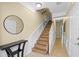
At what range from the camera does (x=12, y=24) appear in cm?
274

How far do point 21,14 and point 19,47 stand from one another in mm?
858

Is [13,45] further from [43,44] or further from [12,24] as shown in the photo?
[43,44]

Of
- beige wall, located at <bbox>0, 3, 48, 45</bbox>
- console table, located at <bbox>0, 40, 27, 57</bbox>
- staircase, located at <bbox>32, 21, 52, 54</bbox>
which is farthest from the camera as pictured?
staircase, located at <bbox>32, 21, 52, 54</bbox>

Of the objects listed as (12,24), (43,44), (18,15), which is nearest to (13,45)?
(12,24)

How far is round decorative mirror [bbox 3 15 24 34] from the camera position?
2750 millimetres

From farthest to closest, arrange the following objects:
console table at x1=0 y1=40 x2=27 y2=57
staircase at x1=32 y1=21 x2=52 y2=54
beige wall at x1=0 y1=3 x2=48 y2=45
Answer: staircase at x1=32 y1=21 x2=52 y2=54 → beige wall at x1=0 y1=3 x2=48 y2=45 → console table at x1=0 y1=40 x2=27 y2=57

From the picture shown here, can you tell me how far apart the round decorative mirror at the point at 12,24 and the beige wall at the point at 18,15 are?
78mm

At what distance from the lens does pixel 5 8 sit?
2.74m

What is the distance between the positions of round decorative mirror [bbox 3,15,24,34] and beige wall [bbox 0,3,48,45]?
78mm

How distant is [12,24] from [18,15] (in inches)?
15.1

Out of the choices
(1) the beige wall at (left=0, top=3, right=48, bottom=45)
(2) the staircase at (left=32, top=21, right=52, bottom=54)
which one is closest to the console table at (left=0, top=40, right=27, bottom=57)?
(1) the beige wall at (left=0, top=3, right=48, bottom=45)

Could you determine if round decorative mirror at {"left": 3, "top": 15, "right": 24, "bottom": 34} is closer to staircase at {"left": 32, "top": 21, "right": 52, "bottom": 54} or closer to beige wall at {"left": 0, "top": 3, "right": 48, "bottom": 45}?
beige wall at {"left": 0, "top": 3, "right": 48, "bottom": 45}

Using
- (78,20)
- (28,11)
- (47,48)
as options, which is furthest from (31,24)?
(78,20)

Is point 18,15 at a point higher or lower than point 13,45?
higher
